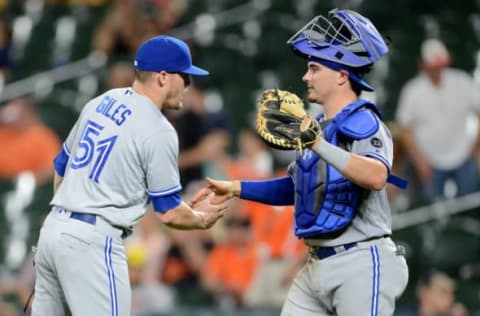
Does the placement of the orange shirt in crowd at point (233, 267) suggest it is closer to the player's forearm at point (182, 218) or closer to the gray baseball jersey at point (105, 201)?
the player's forearm at point (182, 218)

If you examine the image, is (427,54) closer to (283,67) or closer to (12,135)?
(283,67)

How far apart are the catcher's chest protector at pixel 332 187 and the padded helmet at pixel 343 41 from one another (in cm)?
19

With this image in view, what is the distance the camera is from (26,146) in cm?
990

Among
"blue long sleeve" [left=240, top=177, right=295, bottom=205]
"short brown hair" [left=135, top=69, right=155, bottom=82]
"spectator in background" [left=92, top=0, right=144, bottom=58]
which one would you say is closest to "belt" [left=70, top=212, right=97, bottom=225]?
"short brown hair" [left=135, top=69, right=155, bottom=82]

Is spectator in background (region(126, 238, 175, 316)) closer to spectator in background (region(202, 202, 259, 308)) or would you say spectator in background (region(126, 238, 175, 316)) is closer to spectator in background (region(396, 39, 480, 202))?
spectator in background (region(202, 202, 259, 308))

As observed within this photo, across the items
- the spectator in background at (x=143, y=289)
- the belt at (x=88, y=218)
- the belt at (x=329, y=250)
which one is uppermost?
the belt at (x=88, y=218)

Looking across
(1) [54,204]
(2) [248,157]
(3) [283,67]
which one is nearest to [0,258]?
(2) [248,157]

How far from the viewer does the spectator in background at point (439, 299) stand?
8531 mm

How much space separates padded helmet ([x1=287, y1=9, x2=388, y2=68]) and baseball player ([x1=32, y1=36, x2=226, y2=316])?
53 centimetres

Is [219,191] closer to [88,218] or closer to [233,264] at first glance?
[88,218]

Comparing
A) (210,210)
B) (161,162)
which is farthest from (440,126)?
(161,162)

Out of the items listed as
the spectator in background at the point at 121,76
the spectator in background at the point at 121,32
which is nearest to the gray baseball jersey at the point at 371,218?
the spectator in background at the point at 121,76

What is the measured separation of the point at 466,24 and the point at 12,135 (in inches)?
154

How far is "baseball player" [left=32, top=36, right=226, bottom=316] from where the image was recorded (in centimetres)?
550
